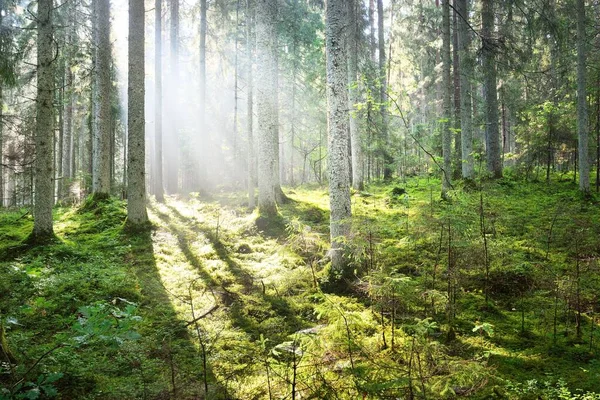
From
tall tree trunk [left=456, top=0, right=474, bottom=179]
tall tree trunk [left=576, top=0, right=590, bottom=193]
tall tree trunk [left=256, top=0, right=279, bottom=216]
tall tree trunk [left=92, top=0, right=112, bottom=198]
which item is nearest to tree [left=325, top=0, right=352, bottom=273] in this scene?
tall tree trunk [left=256, top=0, right=279, bottom=216]

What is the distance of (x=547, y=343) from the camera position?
4430mm

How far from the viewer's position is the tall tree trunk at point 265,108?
35.3 feet

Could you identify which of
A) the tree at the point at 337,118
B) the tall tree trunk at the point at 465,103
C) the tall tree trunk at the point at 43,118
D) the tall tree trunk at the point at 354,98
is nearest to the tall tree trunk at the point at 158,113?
the tall tree trunk at the point at 43,118

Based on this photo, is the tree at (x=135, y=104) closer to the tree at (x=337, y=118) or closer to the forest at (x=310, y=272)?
the forest at (x=310, y=272)

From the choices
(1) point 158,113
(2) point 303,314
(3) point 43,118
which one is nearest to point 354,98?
(1) point 158,113

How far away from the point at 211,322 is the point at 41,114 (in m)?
7.09

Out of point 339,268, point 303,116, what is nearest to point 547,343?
point 339,268

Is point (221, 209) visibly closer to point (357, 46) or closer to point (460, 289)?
point (460, 289)

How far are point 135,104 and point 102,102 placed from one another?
478 cm

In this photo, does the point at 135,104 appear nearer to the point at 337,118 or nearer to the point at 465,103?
the point at 337,118

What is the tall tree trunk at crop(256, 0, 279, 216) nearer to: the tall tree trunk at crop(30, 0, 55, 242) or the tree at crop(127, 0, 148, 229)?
the tree at crop(127, 0, 148, 229)

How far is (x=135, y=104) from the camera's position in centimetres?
976

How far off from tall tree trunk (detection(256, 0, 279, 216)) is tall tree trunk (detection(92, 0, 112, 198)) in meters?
6.53

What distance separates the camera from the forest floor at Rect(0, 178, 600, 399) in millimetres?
3369
